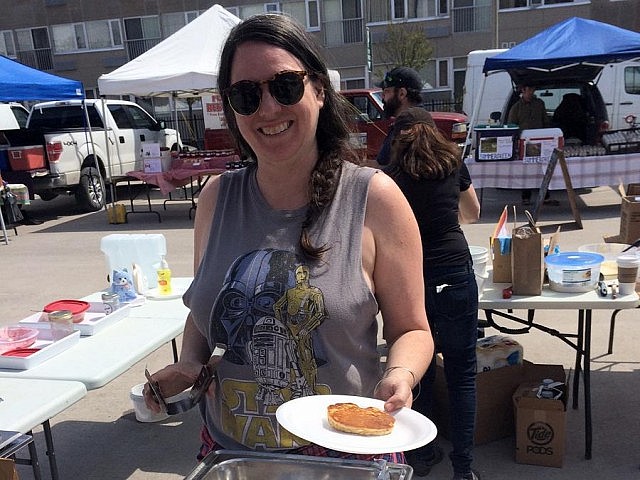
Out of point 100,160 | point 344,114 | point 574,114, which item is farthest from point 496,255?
point 100,160

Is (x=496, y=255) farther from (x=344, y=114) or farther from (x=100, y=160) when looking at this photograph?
(x=100, y=160)

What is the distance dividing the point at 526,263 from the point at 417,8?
24444mm

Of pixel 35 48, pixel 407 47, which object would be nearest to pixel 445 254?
pixel 407 47

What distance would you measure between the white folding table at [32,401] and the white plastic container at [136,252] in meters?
1.25

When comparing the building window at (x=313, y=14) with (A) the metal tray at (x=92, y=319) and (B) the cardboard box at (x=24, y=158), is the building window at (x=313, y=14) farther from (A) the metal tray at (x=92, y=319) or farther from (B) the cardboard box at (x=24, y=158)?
(A) the metal tray at (x=92, y=319)

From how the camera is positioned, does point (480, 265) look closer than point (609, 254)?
Yes

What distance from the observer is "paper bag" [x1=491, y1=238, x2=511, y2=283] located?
3131 millimetres

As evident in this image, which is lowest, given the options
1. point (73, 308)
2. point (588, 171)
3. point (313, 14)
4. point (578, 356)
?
point (578, 356)

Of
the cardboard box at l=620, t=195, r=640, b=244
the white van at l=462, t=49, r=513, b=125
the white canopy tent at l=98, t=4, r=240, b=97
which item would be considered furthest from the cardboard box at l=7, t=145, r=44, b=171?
the cardboard box at l=620, t=195, r=640, b=244

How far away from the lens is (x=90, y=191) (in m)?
11.6

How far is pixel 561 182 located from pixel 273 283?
7.72 m

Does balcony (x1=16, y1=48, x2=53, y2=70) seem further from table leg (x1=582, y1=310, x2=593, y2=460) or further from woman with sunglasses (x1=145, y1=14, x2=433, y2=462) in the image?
woman with sunglasses (x1=145, y1=14, x2=433, y2=462)

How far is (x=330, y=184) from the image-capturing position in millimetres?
1433

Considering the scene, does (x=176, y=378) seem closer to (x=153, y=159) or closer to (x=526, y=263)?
(x=526, y=263)
